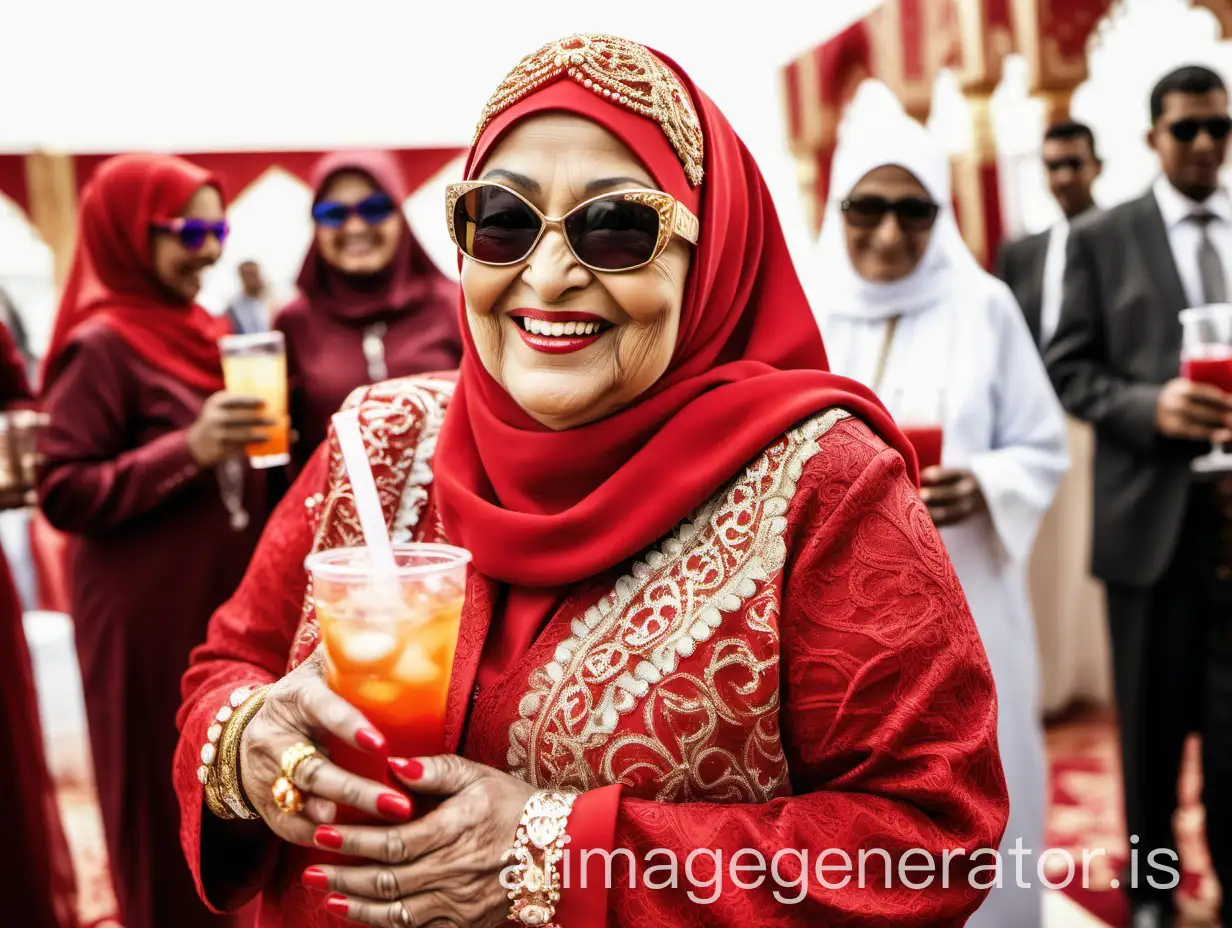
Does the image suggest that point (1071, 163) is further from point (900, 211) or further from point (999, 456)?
point (999, 456)

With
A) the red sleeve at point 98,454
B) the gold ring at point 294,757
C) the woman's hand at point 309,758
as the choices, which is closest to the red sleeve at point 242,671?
the woman's hand at point 309,758

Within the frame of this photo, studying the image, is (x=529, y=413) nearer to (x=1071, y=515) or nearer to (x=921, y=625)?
(x=921, y=625)

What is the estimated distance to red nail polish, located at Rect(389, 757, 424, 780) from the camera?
1.12 meters

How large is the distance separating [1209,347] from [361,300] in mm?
2394

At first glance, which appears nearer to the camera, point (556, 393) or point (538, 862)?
point (538, 862)

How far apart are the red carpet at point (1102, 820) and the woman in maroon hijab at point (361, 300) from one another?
2.47 meters

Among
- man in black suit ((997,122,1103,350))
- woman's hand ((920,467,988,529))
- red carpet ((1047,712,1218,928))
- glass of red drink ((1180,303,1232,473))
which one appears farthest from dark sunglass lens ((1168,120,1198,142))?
red carpet ((1047,712,1218,928))

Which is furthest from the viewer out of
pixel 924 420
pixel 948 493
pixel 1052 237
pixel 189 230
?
pixel 1052 237

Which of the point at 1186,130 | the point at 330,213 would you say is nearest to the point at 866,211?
the point at 1186,130

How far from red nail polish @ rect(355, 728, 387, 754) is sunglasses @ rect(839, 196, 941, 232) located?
2248 millimetres

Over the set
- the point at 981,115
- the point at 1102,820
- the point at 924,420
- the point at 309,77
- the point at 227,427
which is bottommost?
the point at 1102,820

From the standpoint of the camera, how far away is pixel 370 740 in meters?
1.10

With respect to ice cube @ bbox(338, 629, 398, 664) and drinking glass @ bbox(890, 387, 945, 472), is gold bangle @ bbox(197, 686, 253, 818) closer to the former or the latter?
ice cube @ bbox(338, 629, 398, 664)

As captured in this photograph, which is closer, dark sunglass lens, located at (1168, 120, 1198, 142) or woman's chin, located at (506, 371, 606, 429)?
woman's chin, located at (506, 371, 606, 429)
